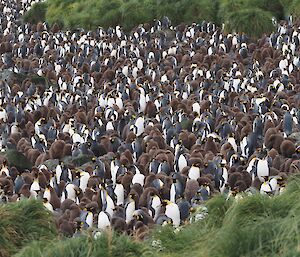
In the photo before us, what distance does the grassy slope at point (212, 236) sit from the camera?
6688mm

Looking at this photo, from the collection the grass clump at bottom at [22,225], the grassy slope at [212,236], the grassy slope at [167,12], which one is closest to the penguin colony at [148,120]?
the grassy slope at [167,12]

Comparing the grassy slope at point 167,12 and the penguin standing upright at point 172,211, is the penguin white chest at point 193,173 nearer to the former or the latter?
the penguin standing upright at point 172,211

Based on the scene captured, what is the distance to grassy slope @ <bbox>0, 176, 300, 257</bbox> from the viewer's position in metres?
6.69

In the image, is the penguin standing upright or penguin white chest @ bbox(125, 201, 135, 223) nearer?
the penguin standing upright

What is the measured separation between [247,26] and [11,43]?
28.4ft

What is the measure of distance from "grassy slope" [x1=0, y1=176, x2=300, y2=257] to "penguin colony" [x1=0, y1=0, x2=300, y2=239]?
70.4 inches

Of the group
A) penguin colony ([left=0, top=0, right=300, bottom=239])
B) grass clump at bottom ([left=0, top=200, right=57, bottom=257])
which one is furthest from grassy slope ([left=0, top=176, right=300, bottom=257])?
penguin colony ([left=0, top=0, right=300, bottom=239])

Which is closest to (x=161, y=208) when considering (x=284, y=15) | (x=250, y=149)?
(x=250, y=149)

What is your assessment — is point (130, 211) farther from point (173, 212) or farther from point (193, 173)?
point (193, 173)

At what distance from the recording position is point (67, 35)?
1114 inches

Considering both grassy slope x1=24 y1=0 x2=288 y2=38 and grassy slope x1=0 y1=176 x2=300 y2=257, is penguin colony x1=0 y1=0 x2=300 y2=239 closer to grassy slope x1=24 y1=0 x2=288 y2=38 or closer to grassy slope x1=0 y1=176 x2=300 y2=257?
grassy slope x1=24 y1=0 x2=288 y2=38

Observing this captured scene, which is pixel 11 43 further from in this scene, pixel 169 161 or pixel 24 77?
pixel 169 161

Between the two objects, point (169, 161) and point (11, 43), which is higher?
point (11, 43)

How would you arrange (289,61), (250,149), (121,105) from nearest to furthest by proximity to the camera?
1. (250,149)
2. (121,105)
3. (289,61)
